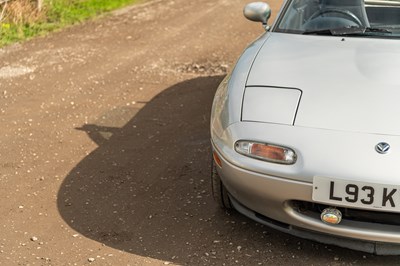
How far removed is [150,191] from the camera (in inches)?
181

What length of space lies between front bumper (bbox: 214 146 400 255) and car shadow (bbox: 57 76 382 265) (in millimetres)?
234

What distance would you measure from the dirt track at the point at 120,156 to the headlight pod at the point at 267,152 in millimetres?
583

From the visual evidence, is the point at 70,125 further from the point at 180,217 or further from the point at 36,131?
the point at 180,217

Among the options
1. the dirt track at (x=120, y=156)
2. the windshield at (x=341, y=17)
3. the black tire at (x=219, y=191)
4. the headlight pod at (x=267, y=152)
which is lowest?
the dirt track at (x=120, y=156)

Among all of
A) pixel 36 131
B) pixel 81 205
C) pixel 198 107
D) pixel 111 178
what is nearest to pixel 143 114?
pixel 198 107

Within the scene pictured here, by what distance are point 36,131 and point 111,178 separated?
1199mm

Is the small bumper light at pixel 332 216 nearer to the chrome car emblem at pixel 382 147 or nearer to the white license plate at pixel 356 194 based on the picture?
the white license plate at pixel 356 194

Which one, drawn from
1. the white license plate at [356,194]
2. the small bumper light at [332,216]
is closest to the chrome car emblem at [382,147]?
the white license plate at [356,194]

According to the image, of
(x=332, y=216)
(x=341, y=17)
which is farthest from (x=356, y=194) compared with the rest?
(x=341, y=17)

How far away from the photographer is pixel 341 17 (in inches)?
187

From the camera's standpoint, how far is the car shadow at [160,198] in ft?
12.6

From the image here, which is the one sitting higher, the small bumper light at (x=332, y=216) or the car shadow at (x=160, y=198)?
the small bumper light at (x=332, y=216)

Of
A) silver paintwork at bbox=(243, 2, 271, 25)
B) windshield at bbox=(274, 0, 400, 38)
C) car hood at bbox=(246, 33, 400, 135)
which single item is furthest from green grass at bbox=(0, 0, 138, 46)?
car hood at bbox=(246, 33, 400, 135)

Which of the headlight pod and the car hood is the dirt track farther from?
the car hood
